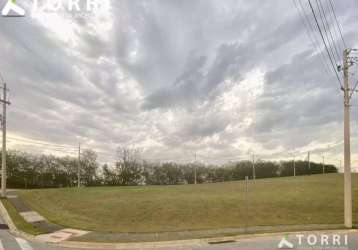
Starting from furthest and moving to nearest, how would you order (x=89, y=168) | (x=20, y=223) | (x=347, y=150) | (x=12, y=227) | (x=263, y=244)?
(x=89, y=168) < (x=347, y=150) < (x=20, y=223) < (x=12, y=227) < (x=263, y=244)

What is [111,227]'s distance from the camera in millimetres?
19281

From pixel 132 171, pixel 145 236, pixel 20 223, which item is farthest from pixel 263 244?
pixel 132 171

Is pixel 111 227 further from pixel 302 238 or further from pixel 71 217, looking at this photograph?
pixel 302 238

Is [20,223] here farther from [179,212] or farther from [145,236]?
[179,212]

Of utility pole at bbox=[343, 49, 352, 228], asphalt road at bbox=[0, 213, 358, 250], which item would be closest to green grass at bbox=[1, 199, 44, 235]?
asphalt road at bbox=[0, 213, 358, 250]

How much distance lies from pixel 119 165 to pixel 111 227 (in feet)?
271

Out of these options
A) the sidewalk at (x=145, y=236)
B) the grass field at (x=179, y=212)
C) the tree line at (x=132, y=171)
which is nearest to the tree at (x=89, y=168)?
the tree line at (x=132, y=171)

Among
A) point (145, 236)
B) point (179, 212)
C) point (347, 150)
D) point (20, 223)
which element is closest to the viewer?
point (145, 236)

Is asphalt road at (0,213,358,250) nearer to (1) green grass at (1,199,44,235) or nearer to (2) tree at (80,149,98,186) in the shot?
(1) green grass at (1,199,44,235)

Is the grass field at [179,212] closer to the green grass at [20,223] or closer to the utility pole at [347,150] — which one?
the green grass at [20,223]

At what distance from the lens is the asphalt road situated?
14.0 m

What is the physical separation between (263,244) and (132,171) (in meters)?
87.6

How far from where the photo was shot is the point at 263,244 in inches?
580

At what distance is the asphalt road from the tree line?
76.4 metres
